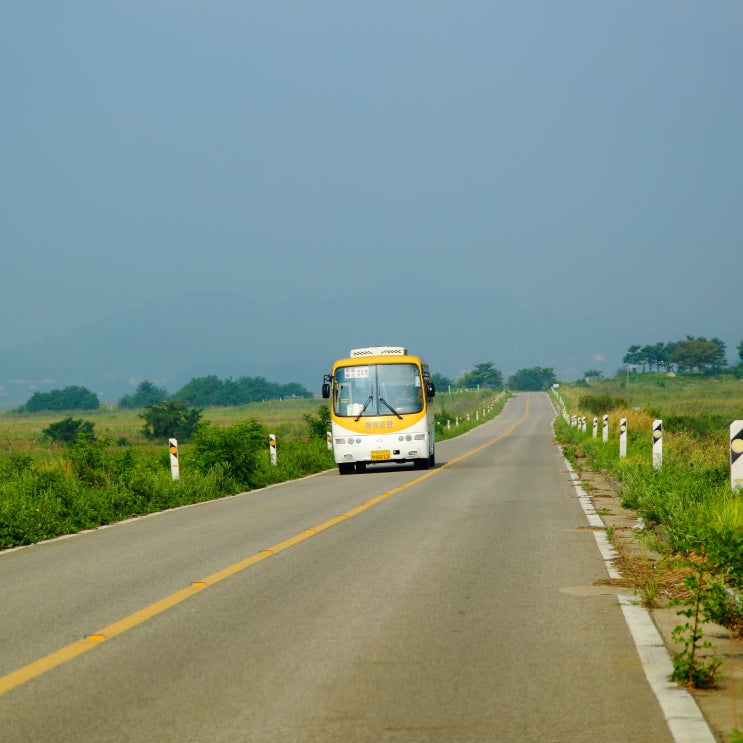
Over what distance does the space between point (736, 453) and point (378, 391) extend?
51.9ft

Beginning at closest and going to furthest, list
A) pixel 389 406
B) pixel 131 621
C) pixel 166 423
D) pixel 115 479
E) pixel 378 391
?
1. pixel 131 621
2. pixel 115 479
3. pixel 389 406
4. pixel 378 391
5. pixel 166 423

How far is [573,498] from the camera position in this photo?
59.9ft

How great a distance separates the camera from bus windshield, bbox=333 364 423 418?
27.7 m

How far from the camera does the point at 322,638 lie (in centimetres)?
735

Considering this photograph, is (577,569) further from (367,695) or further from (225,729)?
(225,729)

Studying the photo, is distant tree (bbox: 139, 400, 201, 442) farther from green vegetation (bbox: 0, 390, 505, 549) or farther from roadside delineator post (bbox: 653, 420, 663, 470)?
roadside delineator post (bbox: 653, 420, 663, 470)

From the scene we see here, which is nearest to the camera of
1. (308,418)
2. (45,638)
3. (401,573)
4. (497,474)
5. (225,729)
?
(225,729)

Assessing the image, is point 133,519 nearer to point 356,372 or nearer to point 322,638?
point 322,638

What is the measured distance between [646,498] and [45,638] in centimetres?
909

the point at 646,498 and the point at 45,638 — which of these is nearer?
the point at 45,638

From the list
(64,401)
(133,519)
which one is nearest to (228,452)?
(133,519)

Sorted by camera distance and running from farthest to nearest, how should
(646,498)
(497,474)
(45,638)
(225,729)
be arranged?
(497,474)
(646,498)
(45,638)
(225,729)

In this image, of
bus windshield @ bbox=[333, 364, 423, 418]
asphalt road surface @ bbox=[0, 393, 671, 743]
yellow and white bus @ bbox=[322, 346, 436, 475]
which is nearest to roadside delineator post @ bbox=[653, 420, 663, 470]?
asphalt road surface @ bbox=[0, 393, 671, 743]

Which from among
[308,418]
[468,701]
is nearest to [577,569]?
[468,701]
